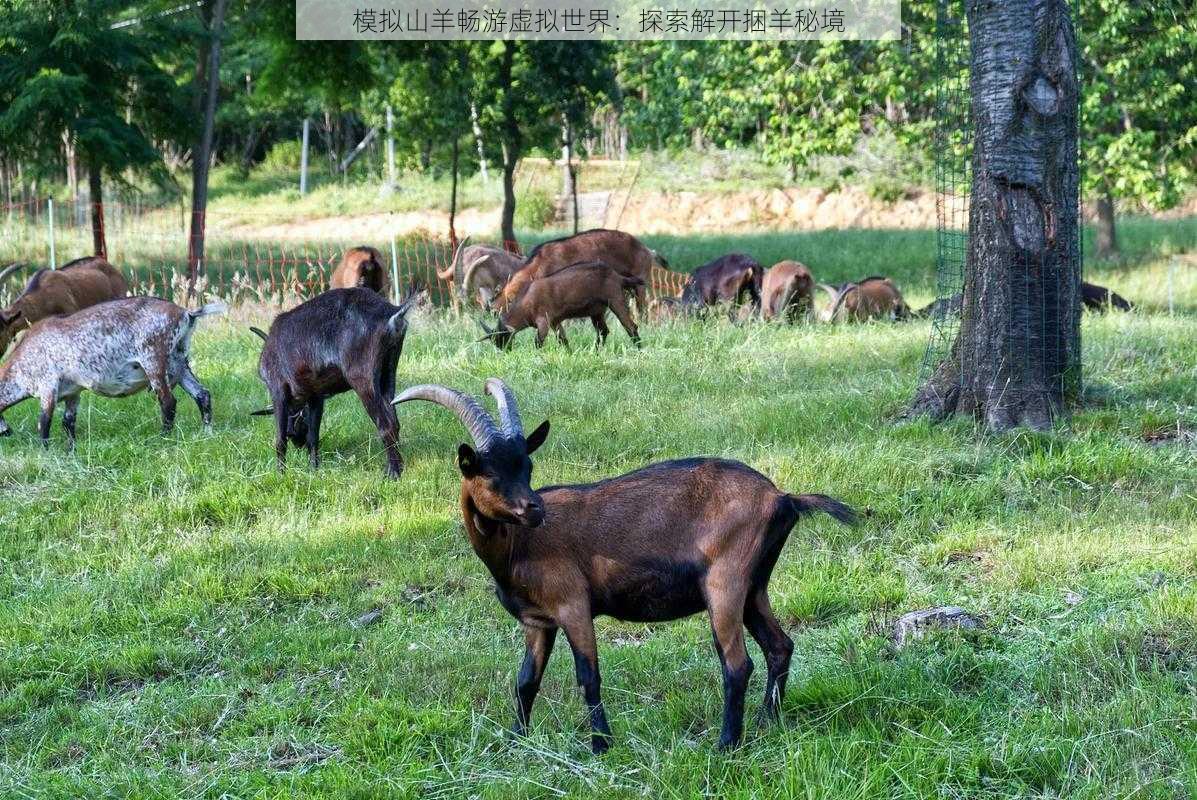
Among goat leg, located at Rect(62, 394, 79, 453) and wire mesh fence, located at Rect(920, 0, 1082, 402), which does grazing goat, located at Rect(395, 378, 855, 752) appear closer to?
wire mesh fence, located at Rect(920, 0, 1082, 402)

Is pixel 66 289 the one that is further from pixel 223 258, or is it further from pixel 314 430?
pixel 223 258

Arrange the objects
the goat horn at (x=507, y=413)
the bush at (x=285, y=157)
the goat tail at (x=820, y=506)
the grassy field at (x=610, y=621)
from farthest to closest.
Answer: the bush at (x=285, y=157) < the goat horn at (x=507, y=413) < the goat tail at (x=820, y=506) < the grassy field at (x=610, y=621)

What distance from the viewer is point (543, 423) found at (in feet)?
17.6

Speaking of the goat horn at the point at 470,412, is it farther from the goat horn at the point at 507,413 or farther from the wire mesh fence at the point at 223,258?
the wire mesh fence at the point at 223,258

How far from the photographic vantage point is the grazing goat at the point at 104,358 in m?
10.1

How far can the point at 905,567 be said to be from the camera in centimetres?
691

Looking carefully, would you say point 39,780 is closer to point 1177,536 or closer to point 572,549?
point 572,549

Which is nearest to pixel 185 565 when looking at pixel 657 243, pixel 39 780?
pixel 39 780

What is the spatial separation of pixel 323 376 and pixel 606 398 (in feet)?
7.57

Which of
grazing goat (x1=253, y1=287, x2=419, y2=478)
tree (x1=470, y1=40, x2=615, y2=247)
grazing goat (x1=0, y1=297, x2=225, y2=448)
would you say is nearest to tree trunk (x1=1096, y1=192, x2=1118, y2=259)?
tree (x1=470, y1=40, x2=615, y2=247)

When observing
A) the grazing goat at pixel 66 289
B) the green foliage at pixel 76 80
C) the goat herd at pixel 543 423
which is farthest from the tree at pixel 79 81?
the goat herd at pixel 543 423

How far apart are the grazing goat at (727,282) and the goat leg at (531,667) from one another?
12.1m

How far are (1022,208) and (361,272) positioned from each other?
Answer: 7.45 meters

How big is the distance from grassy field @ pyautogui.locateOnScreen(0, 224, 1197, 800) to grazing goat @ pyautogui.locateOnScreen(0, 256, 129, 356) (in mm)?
2669
